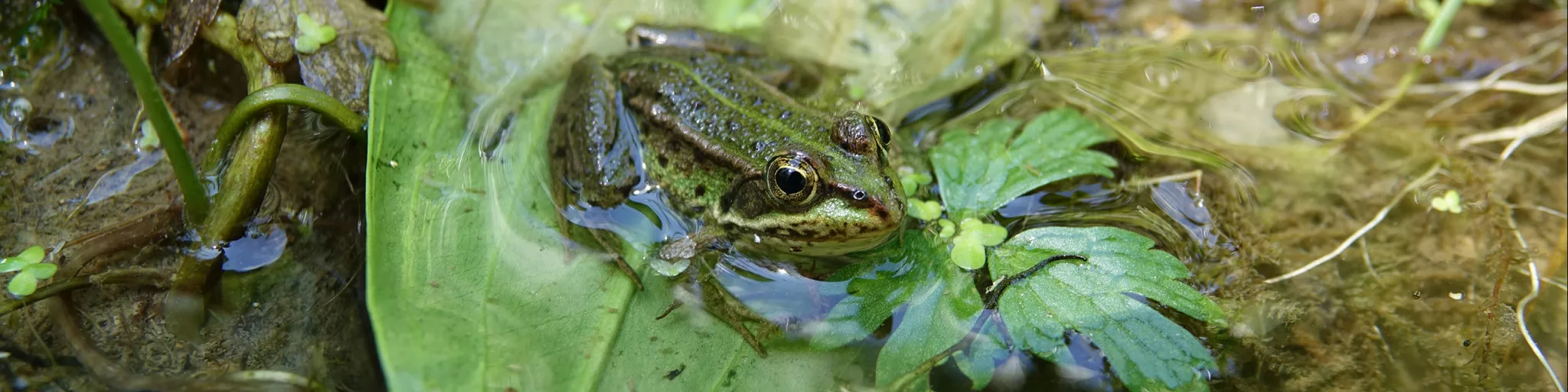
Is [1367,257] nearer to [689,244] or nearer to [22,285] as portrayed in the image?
[689,244]

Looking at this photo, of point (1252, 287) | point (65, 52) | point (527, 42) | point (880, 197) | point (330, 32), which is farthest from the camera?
point (527, 42)

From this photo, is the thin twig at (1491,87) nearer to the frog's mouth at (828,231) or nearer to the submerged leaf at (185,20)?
the frog's mouth at (828,231)

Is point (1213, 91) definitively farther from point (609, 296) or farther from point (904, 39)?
point (609, 296)

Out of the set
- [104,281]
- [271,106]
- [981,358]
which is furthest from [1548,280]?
[104,281]

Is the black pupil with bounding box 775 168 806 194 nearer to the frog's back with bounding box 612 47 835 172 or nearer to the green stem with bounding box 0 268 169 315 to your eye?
the frog's back with bounding box 612 47 835 172

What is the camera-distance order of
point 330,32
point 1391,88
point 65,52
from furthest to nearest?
point 1391,88 < point 65,52 < point 330,32

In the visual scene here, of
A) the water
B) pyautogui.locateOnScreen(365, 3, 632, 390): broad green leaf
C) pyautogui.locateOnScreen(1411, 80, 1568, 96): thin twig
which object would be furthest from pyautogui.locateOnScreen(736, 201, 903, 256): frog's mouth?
pyautogui.locateOnScreen(1411, 80, 1568, 96): thin twig

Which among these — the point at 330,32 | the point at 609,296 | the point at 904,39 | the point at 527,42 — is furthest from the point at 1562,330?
the point at 330,32
